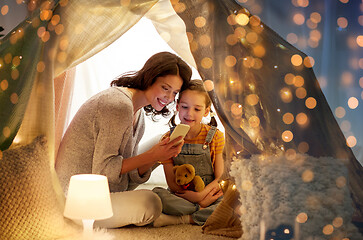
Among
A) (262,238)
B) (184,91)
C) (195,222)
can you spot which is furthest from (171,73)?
(262,238)

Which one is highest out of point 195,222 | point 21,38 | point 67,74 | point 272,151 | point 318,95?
point 21,38

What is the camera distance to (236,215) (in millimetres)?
1857

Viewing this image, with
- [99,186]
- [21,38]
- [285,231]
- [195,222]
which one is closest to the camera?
[285,231]

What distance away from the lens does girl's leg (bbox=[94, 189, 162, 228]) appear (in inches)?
76.3

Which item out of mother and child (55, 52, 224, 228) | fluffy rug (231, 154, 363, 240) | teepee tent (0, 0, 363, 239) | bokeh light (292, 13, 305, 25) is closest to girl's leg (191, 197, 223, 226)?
mother and child (55, 52, 224, 228)

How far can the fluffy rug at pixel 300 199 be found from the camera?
1.48m

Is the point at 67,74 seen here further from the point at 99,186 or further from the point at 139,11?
the point at 99,186

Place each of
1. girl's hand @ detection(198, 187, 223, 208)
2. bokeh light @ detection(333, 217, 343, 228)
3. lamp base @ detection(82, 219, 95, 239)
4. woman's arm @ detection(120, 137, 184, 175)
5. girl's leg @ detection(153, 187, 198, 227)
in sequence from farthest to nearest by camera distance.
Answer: girl's hand @ detection(198, 187, 223, 208) → girl's leg @ detection(153, 187, 198, 227) → woman's arm @ detection(120, 137, 184, 175) → lamp base @ detection(82, 219, 95, 239) → bokeh light @ detection(333, 217, 343, 228)

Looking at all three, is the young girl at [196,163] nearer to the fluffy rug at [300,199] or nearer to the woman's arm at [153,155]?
the woman's arm at [153,155]

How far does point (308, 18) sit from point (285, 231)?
82 cm

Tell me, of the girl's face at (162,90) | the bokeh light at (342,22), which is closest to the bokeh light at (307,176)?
the bokeh light at (342,22)

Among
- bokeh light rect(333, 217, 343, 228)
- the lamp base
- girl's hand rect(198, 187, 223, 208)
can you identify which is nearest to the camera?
bokeh light rect(333, 217, 343, 228)

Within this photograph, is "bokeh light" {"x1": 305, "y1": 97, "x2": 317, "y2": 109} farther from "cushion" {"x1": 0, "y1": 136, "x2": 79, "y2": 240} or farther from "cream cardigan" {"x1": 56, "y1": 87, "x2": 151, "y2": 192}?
"cushion" {"x1": 0, "y1": 136, "x2": 79, "y2": 240}

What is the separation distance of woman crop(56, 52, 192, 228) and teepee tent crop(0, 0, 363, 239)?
19 centimetres
